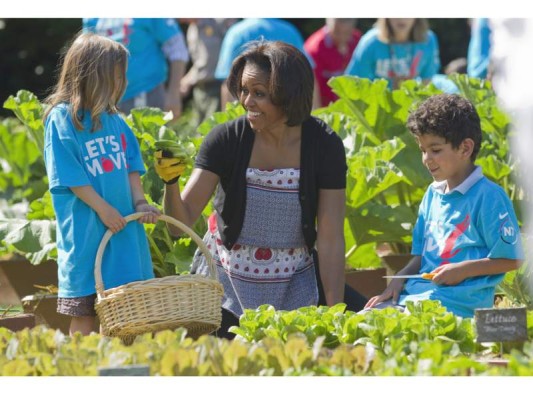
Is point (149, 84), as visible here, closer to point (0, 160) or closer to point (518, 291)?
point (0, 160)

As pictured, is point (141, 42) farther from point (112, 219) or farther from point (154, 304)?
point (154, 304)

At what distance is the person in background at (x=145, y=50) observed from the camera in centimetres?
695

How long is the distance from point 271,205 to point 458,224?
693 millimetres

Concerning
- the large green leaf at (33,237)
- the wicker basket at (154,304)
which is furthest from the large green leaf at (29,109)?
the wicker basket at (154,304)

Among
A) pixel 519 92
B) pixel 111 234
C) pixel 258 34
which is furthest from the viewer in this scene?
pixel 258 34

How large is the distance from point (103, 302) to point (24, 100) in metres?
1.70

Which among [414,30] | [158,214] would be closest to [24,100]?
[158,214]

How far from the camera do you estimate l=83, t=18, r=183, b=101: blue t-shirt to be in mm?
6941

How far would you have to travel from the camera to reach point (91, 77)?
3.96 metres

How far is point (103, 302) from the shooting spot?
368cm

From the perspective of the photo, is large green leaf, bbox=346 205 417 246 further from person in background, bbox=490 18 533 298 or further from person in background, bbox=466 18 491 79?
person in background, bbox=466 18 491 79

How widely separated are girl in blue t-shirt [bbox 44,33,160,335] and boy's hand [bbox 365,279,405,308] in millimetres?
831

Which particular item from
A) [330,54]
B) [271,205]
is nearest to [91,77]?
[271,205]

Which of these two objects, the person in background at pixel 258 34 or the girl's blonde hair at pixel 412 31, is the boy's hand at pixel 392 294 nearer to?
the person in background at pixel 258 34
